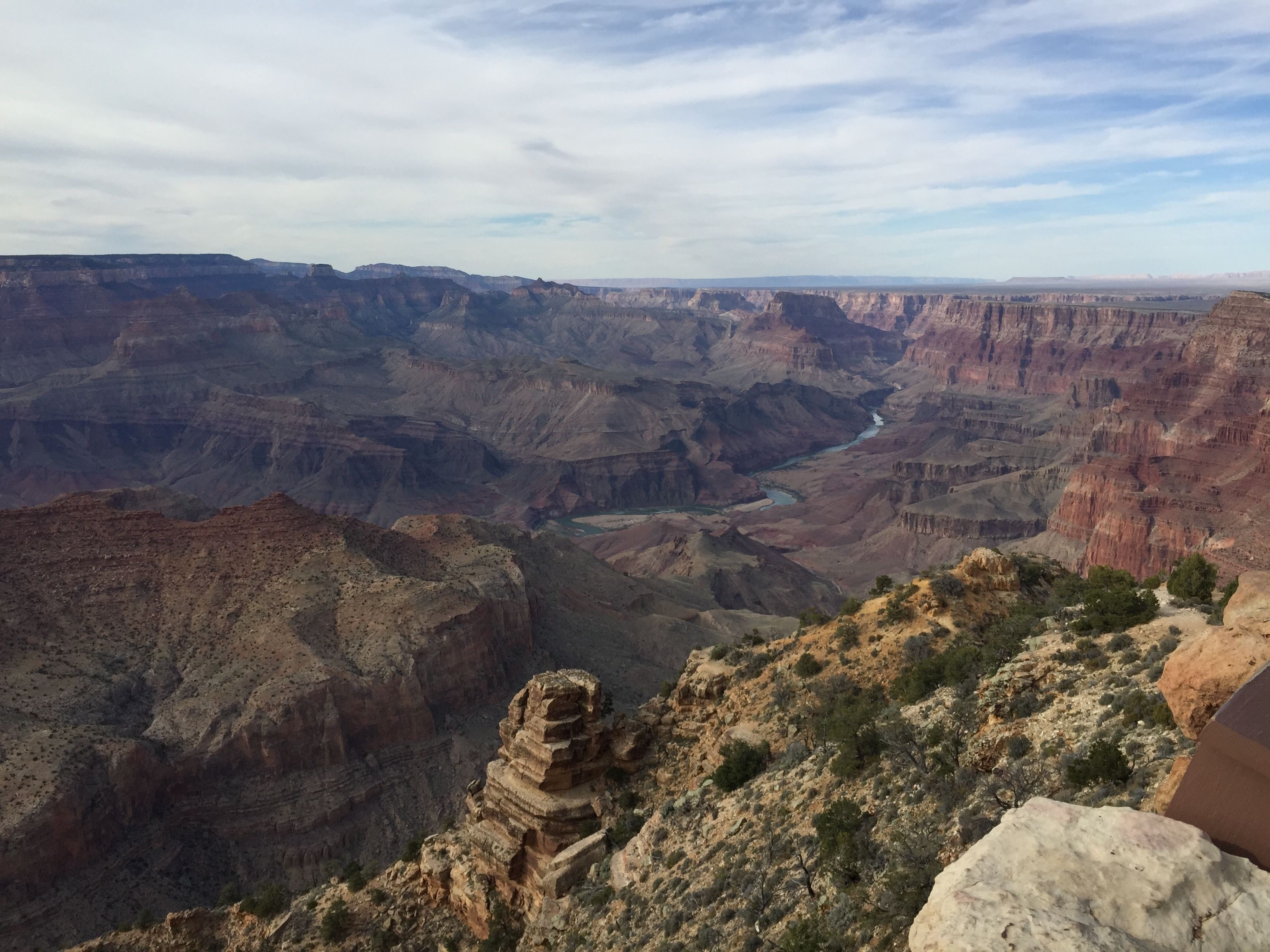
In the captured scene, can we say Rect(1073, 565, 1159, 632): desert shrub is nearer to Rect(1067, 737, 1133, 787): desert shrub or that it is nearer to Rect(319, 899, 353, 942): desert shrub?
Rect(1067, 737, 1133, 787): desert shrub

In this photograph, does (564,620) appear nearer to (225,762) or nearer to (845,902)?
(225,762)

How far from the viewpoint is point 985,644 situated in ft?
91.1

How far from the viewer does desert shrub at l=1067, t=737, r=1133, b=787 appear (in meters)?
16.0

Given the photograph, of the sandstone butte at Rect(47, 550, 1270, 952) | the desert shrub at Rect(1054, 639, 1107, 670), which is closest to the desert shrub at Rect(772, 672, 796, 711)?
the sandstone butte at Rect(47, 550, 1270, 952)

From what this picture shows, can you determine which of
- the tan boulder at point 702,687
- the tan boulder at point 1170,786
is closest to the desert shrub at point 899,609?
the tan boulder at point 702,687

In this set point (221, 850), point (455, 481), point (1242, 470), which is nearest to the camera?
point (221, 850)

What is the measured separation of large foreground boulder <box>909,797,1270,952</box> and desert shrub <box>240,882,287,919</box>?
32.0 metres

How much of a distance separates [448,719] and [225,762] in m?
15.4

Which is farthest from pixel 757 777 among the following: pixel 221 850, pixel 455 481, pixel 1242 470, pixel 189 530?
pixel 455 481

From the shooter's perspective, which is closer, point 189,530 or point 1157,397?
point 189,530

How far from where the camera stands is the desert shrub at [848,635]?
102 ft

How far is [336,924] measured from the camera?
30406mm

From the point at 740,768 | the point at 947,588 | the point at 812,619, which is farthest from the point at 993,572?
the point at 740,768

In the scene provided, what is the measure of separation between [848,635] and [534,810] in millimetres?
12835
